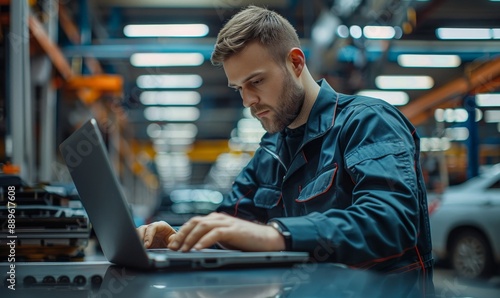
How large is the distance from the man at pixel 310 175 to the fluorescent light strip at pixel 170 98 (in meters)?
10.6

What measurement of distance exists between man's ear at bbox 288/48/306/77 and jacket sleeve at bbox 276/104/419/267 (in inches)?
10.3

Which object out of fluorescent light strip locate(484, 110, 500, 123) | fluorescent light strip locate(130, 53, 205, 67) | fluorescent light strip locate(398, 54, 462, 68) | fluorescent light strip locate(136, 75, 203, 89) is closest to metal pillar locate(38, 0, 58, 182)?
fluorescent light strip locate(130, 53, 205, 67)

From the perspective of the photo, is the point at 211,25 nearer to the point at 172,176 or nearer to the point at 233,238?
the point at 233,238

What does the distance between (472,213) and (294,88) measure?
5.91m

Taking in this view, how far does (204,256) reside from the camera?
1.09 m

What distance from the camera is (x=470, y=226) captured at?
7000 millimetres

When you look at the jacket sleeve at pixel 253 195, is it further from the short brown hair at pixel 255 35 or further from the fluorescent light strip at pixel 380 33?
the fluorescent light strip at pixel 380 33

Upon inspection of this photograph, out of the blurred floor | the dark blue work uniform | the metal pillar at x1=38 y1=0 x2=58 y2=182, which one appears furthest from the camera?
the metal pillar at x1=38 y1=0 x2=58 y2=182

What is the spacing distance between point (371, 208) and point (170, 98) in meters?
11.8

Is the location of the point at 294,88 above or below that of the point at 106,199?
above

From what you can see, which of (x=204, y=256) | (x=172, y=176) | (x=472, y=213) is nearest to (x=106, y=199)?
(x=204, y=256)

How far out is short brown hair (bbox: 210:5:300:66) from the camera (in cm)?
147

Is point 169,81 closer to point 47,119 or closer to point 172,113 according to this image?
point 172,113

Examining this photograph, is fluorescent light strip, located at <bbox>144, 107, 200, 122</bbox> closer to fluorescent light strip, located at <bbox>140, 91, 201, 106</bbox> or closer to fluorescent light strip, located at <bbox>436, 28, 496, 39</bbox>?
fluorescent light strip, located at <bbox>140, 91, 201, 106</bbox>
